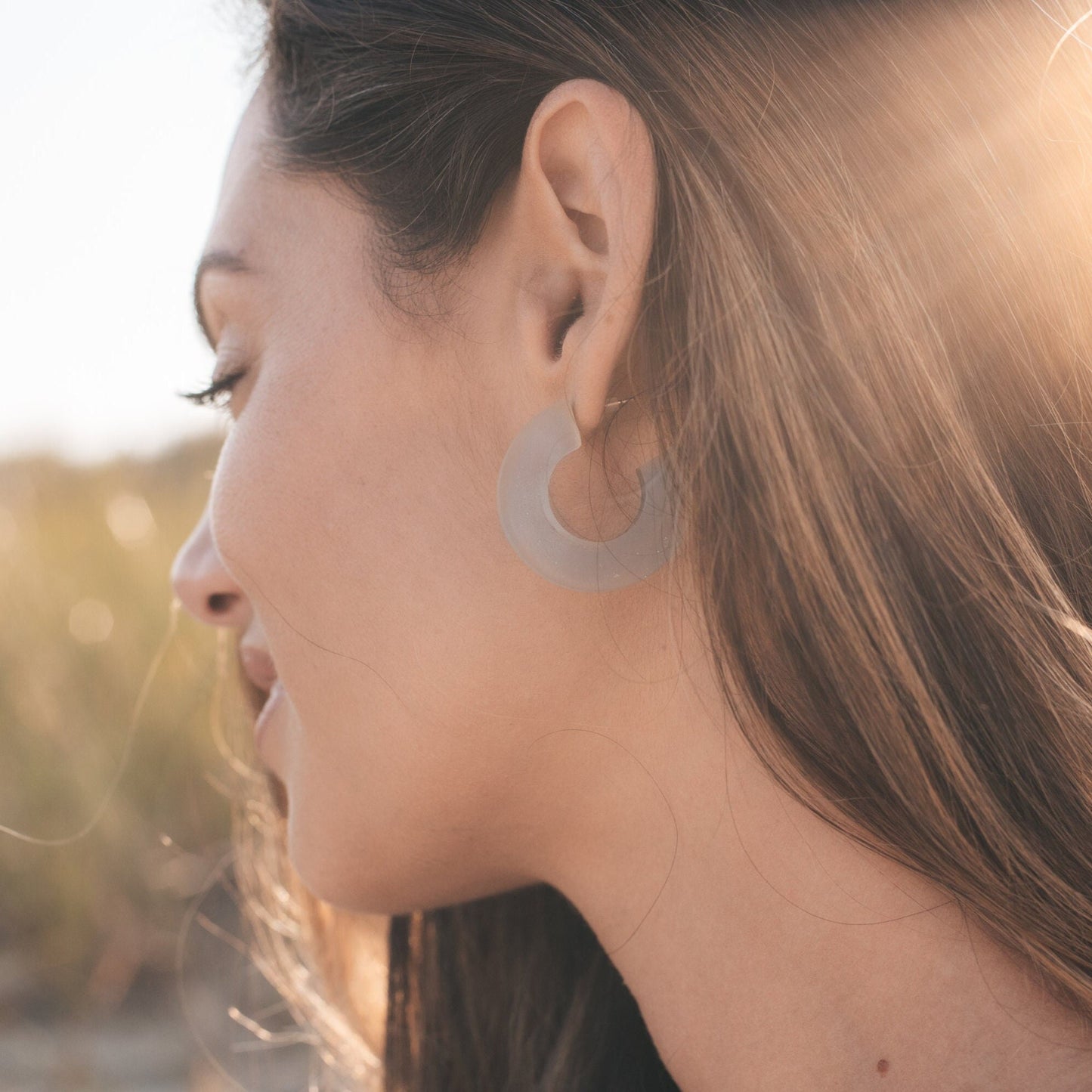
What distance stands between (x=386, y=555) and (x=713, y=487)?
418 millimetres

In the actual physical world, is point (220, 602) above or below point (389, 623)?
below

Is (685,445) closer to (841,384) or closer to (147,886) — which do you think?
(841,384)

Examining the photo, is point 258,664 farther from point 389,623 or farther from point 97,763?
point 97,763

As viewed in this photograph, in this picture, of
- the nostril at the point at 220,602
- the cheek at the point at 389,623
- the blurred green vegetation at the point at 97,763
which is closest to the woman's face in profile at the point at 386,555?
the cheek at the point at 389,623

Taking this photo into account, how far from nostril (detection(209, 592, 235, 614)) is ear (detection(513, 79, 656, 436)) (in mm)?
763

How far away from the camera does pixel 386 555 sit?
1313 millimetres

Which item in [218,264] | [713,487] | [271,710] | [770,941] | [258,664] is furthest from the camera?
[258,664]

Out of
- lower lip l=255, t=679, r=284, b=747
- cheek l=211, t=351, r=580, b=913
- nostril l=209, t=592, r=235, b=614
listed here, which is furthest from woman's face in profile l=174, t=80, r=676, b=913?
nostril l=209, t=592, r=235, b=614

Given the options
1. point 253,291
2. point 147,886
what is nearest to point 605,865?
point 253,291

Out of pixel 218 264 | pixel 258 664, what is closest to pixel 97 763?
pixel 258 664

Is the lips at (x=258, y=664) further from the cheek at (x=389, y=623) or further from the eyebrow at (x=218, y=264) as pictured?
the eyebrow at (x=218, y=264)

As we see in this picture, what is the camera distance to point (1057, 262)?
1208 mm

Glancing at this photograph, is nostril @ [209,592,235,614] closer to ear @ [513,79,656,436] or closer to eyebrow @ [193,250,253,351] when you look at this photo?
eyebrow @ [193,250,253,351]

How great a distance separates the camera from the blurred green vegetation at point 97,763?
320cm
